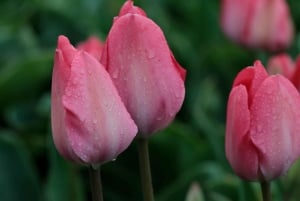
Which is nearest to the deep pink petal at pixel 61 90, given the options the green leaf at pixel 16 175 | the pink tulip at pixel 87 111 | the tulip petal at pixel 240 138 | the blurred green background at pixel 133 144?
the pink tulip at pixel 87 111

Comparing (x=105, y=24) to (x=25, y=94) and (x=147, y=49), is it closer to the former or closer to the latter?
(x=25, y=94)

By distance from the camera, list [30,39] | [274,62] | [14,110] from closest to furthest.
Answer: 1. [274,62]
2. [14,110]
3. [30,39]

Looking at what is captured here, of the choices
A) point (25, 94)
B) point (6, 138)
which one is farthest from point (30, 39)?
point (6, 138)

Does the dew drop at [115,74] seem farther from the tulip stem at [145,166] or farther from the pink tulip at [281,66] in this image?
the pink tulip at [281,66]

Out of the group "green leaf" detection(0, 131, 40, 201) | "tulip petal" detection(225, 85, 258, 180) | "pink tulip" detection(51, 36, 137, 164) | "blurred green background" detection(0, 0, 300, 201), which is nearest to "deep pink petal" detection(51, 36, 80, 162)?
"pink tulip" detection(51, 36, 137, 164)

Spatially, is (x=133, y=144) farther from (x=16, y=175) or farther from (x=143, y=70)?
(x=143, y=70)

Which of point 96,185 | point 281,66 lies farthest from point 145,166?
point 281,66
